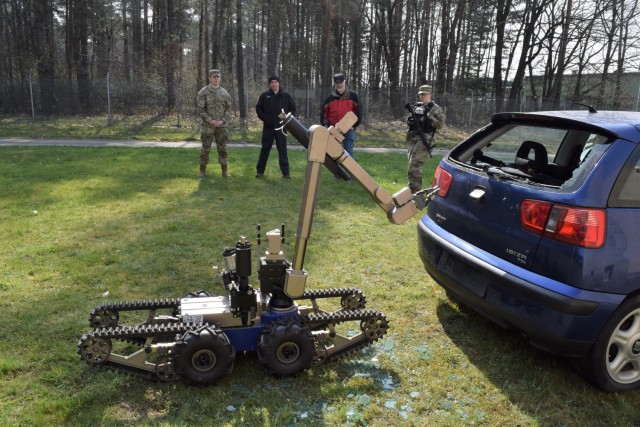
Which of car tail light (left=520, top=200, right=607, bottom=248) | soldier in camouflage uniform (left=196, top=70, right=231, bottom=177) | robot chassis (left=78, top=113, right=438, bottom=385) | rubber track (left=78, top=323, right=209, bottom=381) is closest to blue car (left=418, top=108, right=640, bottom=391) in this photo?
car tail light (left=520, top=200, right=607, bottom=248)

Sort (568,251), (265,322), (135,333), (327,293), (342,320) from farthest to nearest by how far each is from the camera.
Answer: (327,293)
(342,320)
(265,322)
(135,333)
(568,251)

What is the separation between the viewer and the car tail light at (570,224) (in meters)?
2.87

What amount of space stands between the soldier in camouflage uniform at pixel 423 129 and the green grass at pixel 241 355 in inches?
57.3

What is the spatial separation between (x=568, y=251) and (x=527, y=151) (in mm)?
1445

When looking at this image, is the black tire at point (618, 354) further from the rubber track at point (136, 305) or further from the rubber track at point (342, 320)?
the rubber track at point (136, 305)

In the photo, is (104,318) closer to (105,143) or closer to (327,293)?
(327,293)

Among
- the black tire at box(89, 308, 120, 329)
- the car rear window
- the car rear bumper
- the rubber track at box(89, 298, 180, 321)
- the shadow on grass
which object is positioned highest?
the car rear window

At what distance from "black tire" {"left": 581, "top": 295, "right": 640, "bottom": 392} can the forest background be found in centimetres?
1978

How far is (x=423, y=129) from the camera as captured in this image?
869cm

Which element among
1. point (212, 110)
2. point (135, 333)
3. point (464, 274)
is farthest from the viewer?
point (212, 110)

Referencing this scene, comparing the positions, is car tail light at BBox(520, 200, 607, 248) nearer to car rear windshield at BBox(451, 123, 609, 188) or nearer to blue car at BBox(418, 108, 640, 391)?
blue car at BBox(418, 108, 640, 391)

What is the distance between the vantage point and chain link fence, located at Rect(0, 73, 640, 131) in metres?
22.2

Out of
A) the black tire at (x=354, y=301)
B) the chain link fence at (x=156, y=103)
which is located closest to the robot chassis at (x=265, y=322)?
the black tire at (x=354, y=301)

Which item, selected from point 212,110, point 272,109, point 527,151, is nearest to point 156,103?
point 212,110
